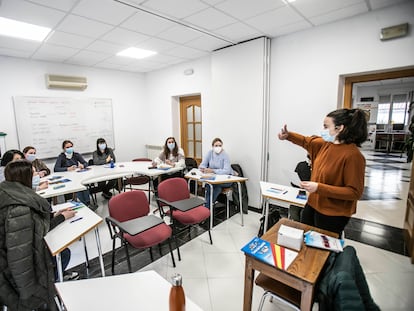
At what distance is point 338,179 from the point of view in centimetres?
163

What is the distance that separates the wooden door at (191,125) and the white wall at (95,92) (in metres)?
1.30

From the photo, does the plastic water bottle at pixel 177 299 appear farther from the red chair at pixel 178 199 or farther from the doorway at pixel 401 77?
the doorway at pixel 401 77

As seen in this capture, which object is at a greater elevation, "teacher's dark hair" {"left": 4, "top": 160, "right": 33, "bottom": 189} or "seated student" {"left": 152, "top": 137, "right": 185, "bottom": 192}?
"teacher's dark hair" {"left": 4, "top": 160, "right": 33, "bottom": 189}

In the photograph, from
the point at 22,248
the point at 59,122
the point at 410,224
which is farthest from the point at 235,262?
the point at 59,122

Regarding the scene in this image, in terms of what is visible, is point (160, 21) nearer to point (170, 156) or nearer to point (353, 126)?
point (170, 156)

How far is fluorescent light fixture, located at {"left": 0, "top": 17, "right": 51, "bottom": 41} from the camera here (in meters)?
2.86

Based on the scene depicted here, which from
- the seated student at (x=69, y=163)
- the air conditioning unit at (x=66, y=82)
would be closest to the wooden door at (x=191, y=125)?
the air conditioning unit at (x=66, y=82)

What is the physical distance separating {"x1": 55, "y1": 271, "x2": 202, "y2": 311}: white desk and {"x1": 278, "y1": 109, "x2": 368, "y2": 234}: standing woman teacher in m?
1.18

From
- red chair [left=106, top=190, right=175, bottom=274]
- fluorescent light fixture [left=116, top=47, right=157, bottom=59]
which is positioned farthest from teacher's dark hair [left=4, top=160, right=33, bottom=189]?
fluorescent light fixture [left=116, top=47, right=157, bottom=59]

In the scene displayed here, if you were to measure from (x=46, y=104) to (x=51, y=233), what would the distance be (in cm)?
382

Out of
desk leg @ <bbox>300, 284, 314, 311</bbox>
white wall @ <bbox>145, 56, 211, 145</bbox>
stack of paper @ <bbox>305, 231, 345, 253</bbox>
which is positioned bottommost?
desk leg @ <bbox>300, 284, 314, 311</bbox>

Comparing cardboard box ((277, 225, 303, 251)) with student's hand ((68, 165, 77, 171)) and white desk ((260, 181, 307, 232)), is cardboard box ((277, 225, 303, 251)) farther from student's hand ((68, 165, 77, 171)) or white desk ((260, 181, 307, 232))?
student's hand ((68, 165, 77, 171))

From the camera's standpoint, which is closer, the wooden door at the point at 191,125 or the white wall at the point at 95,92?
the white wall at the point at 95,92

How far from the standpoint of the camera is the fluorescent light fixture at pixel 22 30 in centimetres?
286
